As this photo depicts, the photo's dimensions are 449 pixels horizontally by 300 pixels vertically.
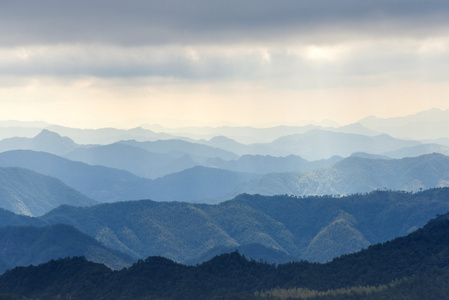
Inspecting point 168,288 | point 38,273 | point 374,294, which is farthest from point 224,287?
point 38,273

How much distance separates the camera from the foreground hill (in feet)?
443

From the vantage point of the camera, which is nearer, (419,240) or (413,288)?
(413,288)

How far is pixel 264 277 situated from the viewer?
151875 millimetres

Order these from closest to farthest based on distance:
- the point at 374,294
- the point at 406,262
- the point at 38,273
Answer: the point at 374,294 < the point at 406,262 < the point at 38,273

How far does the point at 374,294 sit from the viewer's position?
422ft

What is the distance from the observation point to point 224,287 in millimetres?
148375

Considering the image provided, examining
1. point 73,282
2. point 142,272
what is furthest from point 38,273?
point 142,272

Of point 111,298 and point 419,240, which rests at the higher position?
point 419,240

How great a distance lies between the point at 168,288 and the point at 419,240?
51.9 meters

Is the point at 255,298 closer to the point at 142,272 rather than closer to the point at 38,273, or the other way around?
the point at 142,272

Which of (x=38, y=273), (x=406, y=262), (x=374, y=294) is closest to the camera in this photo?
(x=374, y=294)

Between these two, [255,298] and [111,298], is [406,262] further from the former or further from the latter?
[111,298]

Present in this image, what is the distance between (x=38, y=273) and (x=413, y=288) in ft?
279

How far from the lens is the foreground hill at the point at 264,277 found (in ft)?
443
